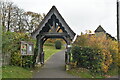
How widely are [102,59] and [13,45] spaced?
659cm

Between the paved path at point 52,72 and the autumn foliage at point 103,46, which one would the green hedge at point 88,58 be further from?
the paved path at point 52,72

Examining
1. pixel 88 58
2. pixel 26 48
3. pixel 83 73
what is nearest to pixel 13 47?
pixel 26 48

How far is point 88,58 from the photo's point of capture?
42.2ft

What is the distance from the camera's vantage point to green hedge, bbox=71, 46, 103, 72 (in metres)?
12.5

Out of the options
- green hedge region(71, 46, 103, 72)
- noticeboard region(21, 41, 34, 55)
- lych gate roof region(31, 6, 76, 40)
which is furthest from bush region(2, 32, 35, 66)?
green hedge region(71, 46, 103, 72)

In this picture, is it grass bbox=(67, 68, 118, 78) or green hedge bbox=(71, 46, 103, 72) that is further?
green hedge bbox=(71, 46, 103, 72)

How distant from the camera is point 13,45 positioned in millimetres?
11820

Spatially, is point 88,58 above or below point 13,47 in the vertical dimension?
below

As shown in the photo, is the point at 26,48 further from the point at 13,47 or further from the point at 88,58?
the point at 88,58

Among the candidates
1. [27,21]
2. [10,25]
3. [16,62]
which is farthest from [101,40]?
[27,21]

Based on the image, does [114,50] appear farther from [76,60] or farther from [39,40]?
[39,40]

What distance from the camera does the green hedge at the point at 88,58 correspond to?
1251 cm

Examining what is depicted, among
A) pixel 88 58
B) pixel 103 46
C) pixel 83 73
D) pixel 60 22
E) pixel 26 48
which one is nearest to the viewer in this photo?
pixel 26 48

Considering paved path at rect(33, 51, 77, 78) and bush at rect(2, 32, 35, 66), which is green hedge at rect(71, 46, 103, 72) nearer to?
paved path at rect(33, 51, 77, 78)
